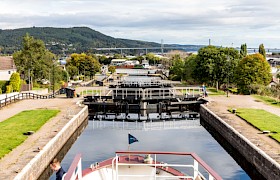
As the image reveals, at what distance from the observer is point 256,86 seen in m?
49.2

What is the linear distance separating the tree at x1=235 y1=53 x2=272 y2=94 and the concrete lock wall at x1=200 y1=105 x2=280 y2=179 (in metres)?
19.1

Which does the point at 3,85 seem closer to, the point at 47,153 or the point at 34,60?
the point at 34,60

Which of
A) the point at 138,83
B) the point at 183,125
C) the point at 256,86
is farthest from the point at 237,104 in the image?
the point at 138,83

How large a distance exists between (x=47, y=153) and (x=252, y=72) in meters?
35.2

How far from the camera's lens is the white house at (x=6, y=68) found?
204ft

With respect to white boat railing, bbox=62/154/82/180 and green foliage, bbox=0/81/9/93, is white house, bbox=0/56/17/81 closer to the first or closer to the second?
green foliage, bbox=0/81/9/93

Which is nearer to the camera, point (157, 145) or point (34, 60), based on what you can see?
point (157, 145)

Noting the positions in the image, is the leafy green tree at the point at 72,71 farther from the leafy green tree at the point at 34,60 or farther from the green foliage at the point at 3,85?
the green foliage at the point at 3,85

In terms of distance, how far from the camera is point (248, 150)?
70.0ft

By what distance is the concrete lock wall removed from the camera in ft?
56.4

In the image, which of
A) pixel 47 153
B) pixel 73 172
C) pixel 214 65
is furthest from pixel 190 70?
pixel 73 172

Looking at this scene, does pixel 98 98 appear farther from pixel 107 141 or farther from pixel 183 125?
pixel 107 141

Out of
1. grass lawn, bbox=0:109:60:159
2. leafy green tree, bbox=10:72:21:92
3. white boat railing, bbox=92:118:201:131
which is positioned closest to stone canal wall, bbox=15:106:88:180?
grass lawn, bbox=0:109:60:159

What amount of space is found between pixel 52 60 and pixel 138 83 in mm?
23043
